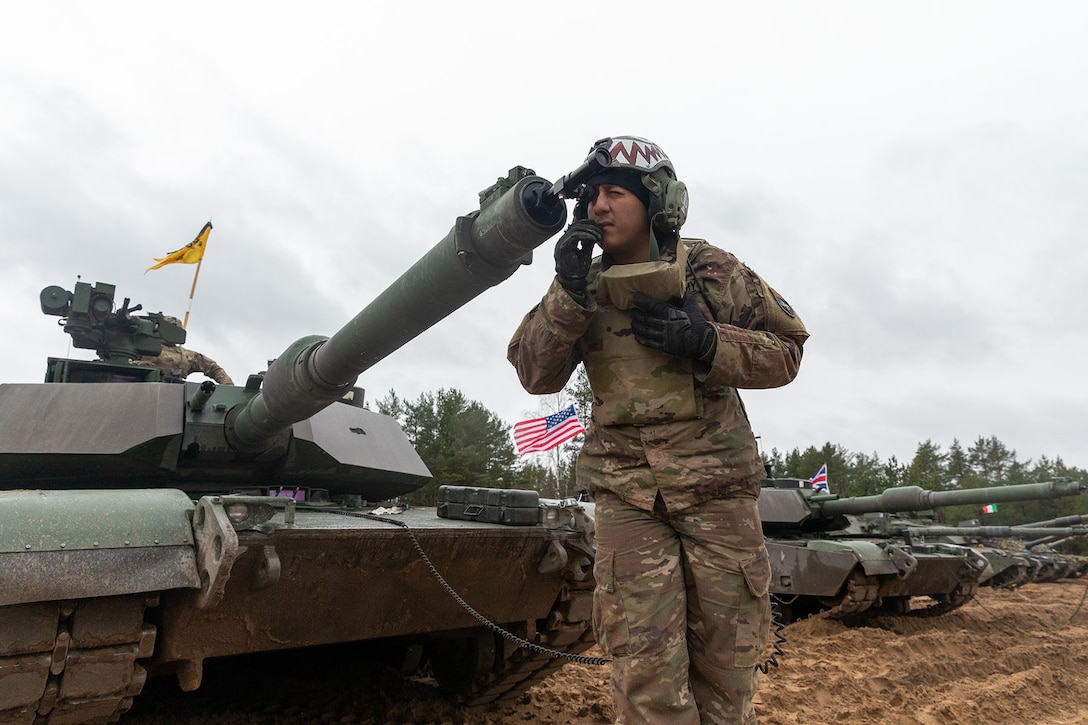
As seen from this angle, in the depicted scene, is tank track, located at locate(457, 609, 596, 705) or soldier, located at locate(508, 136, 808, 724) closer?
soldier, located at locate(508, 136, 808, 724)

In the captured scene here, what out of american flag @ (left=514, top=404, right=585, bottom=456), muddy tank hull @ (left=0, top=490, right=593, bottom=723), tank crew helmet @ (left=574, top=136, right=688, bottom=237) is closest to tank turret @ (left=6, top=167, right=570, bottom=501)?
tank crew helmet @ (left=574, top=136, right=688, bottom=237)

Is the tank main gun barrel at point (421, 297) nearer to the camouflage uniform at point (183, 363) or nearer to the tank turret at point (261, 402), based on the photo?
the tank turret at point (261, 402)

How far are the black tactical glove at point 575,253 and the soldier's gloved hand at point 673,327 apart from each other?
0.19 m

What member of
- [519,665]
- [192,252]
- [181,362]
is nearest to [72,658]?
[519,665]

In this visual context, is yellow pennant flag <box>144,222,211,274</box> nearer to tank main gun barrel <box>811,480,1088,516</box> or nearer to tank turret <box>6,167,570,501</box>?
tank turret <box>6,167,570,501</box>

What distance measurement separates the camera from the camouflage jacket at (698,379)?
2307mm

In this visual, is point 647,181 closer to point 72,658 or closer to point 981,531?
point 72,658

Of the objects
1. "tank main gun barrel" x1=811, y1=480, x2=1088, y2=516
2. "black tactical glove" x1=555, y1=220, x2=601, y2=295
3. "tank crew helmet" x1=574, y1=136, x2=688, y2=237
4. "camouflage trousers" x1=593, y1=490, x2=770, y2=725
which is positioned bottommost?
"camouflage trousers" x1=593, y1=490, x2=770, y2=725

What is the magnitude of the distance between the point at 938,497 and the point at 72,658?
954 centimetres

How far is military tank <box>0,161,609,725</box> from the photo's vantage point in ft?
9.26

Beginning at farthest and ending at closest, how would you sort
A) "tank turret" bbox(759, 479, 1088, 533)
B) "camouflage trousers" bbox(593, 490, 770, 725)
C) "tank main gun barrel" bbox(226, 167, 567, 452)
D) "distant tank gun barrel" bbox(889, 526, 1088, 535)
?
"distant tank gun barrel" bbox(889, 526, 1088, 535), "tank turret" bbox(759, 479, 1088, 533), "tank main gun barrel" bbox(226, 167, 567, 452), "camouflage trousers" bbox(593, 490, 770, 725)

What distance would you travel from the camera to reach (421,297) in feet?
10.2

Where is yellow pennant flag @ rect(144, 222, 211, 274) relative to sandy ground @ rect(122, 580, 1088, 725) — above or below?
above

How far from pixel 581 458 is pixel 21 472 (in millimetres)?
3612
